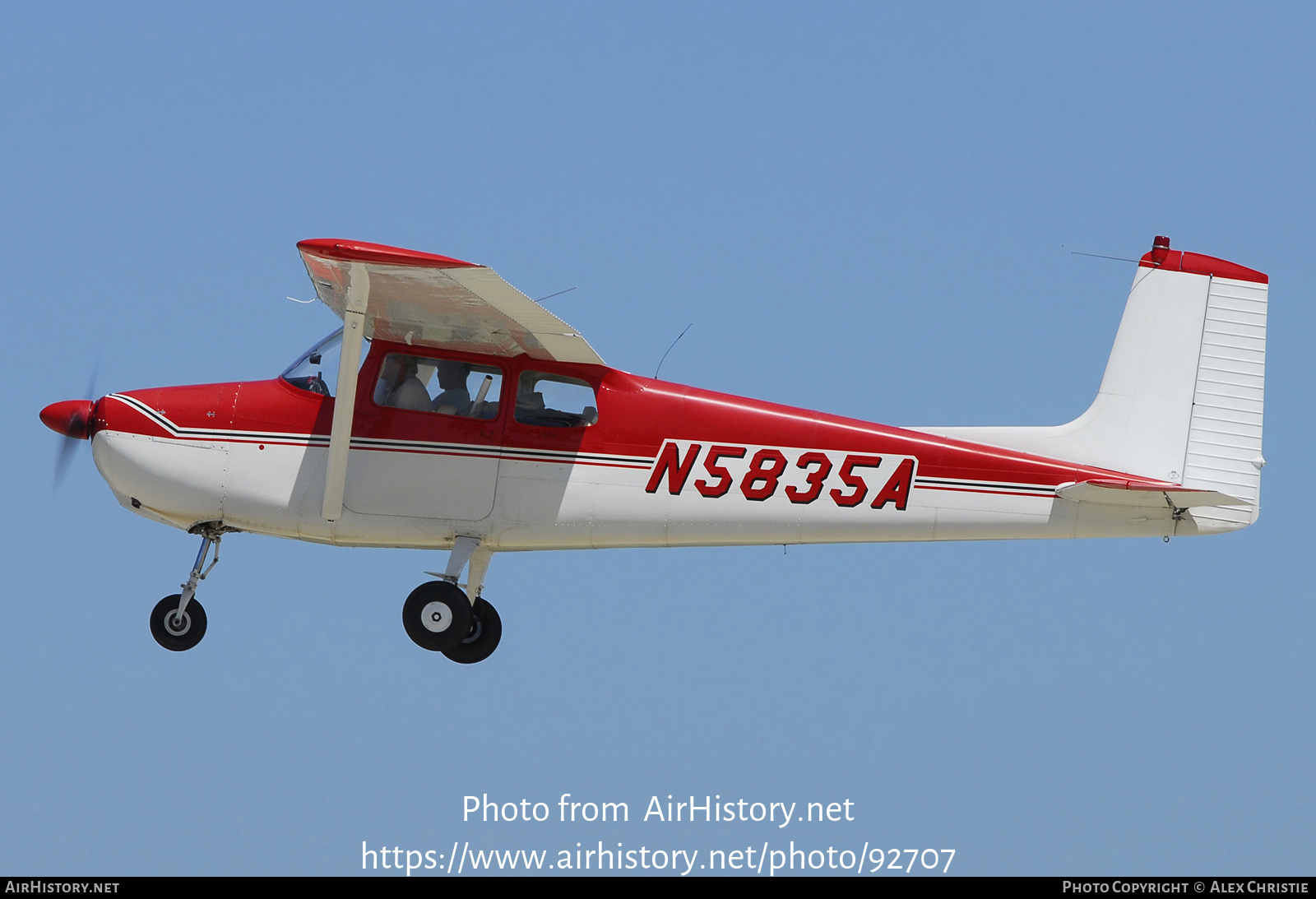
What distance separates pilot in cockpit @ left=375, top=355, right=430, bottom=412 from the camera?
1224 centimetres

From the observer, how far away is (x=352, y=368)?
11852mm

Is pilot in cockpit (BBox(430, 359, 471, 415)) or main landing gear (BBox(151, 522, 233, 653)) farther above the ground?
pilot in cockpit (BBox(430, 359, 471, 415))

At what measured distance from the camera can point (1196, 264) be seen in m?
12.7

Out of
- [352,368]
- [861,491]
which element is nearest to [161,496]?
[352,368]

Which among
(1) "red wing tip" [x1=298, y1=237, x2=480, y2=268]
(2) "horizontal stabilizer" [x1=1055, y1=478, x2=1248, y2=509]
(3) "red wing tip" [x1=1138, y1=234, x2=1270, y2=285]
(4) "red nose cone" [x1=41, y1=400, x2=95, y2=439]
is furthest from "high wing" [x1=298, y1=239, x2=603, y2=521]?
(3) "red wing tip" [x1=1138, y1=234, x2=1270, y2=285]

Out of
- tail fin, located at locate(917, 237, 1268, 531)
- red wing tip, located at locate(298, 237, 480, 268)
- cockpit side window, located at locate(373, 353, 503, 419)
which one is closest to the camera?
red wing tip, located at locate(298, 237, 480, 268)

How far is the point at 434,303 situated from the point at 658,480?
210 cm

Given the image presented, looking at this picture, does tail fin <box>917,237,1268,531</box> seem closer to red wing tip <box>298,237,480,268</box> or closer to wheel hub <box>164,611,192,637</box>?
red wing tip <box>298,237,480,268</box>

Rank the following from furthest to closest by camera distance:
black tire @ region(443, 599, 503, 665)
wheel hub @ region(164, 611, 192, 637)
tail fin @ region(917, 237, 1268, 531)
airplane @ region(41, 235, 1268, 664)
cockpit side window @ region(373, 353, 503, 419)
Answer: black tire @ region(443, 599, 503, 665), wheel hub @ region(164, 611, 192, 637), tail fin @ region(917, 237, 1268, 531), cockpit side window @ region(373, 353, 503, 419), airplane @ region(41, 235, 1268, 664)

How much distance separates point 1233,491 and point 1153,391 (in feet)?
3.18

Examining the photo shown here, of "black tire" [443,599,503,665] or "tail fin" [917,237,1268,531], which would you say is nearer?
"tail fin" [917,237,1268,531]

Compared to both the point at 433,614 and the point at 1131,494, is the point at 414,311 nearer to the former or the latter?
the point at 433,614

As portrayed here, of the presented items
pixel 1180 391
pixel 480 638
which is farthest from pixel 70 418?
pixel 1180 391

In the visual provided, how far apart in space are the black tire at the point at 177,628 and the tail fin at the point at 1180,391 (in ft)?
19.2
